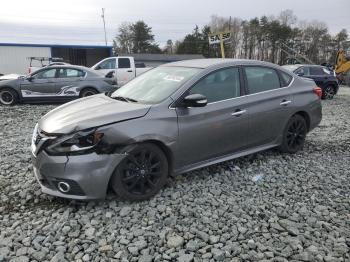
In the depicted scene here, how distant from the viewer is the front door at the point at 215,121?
4.59 metres

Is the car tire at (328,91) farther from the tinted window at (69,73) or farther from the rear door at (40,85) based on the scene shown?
the rear door at (40,85)

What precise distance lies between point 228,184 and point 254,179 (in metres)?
0.44

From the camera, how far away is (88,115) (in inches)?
167

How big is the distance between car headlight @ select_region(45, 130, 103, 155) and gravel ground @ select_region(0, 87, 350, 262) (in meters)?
0.69

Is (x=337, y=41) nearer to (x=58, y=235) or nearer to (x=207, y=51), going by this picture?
(x=207, y=51)

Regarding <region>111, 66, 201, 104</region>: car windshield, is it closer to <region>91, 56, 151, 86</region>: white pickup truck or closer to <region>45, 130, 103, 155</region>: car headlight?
<region>45, 130, 103, 155</region>: car headlight

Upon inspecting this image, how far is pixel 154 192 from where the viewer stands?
14.4ft

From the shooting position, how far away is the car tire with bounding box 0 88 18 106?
1227 cm

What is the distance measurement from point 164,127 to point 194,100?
19.5 inches

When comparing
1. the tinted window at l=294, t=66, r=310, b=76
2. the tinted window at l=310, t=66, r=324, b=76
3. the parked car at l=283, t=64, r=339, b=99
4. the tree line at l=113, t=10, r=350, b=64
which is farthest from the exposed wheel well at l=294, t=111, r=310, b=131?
the tree line at l=113, t=10, r=350, b=64

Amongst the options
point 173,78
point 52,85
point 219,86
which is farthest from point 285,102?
point 52,85

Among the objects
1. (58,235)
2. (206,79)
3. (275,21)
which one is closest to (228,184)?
(206,79)

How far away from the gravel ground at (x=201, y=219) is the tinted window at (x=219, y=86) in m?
1.09

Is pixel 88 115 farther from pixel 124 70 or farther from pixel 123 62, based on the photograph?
pixel 123 62
